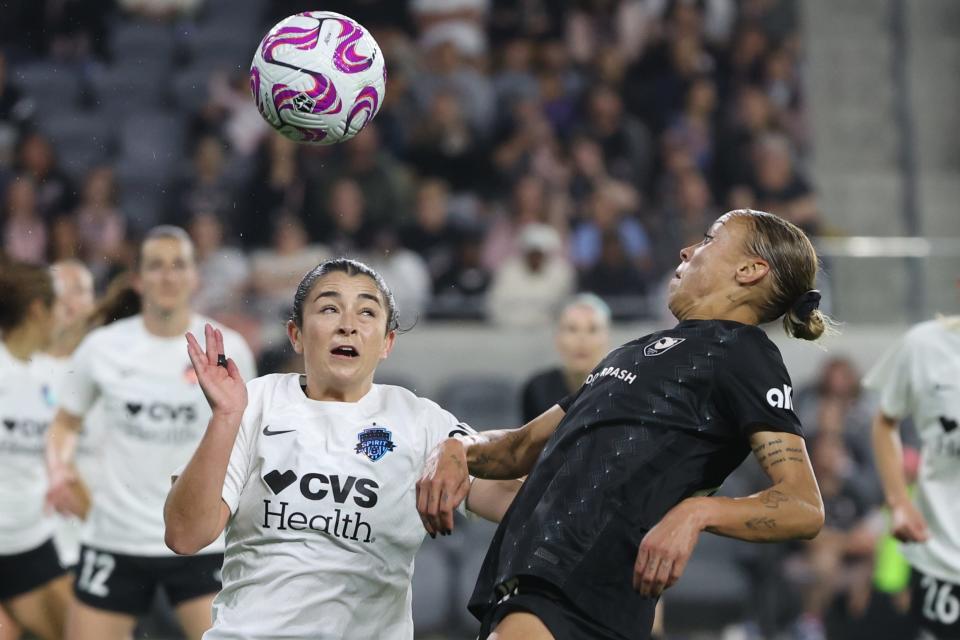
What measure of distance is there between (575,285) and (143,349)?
4723 mm

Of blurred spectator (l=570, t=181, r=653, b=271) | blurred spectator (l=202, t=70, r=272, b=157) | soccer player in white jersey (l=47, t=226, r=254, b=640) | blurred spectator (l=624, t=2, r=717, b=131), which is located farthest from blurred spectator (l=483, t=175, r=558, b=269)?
soccer player in white jersey (l=47, t=226, r=254, b=640)

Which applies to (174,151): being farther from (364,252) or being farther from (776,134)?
(776,134)

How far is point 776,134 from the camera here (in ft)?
39.9

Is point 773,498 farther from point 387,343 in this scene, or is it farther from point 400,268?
point 400,268

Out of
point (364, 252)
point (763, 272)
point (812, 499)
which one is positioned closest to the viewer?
point (812, 499)

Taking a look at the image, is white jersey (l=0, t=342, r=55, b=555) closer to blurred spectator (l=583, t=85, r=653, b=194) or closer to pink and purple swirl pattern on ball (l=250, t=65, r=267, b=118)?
pink and purple swirl pattern on ball (l=250, t=65, r=267, b=118)

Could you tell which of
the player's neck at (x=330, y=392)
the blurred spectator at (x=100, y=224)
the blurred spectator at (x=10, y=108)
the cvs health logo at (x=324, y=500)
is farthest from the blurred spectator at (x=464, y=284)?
the cvs health logo at (x=324, y=500)

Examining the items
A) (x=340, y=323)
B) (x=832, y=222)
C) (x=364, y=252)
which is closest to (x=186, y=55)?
(x=364, y=252)

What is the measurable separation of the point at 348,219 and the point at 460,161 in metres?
1.64

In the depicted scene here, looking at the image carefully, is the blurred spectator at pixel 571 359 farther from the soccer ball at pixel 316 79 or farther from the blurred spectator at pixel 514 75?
the blurred spectator at pixel 514 75

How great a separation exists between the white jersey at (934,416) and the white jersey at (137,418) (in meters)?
2.83

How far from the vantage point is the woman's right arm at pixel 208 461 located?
3.40 meters

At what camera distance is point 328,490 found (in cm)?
373

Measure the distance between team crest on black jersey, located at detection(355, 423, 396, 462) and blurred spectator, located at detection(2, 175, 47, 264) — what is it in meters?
6.71
